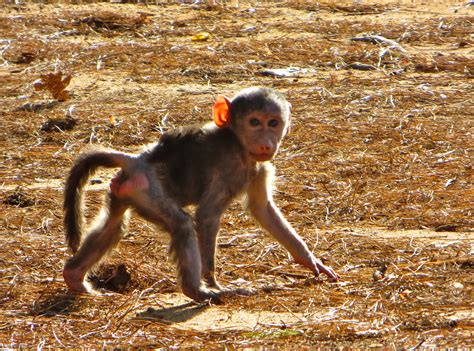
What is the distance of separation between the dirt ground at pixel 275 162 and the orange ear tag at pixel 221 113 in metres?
1.06

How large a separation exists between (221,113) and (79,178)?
115 centimetres

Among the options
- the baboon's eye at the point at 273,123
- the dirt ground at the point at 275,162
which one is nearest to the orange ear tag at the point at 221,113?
the baboon's eye at the point at 273,123

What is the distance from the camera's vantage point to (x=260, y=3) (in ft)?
58.8

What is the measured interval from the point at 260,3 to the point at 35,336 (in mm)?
11698

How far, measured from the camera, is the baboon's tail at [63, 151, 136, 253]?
805 cm

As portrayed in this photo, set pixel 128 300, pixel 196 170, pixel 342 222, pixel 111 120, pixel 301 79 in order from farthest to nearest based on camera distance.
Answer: pixel 301 79, pixel 111 120, pixel 342 222, pixel 196 170, pixel 128 300

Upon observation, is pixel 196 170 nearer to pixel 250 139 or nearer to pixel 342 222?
pixel 250 139

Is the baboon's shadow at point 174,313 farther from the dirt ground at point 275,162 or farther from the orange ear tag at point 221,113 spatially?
the orange ear tag at point 221,113

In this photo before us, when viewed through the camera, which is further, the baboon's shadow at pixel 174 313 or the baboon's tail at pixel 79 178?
the baboon's tail at pixel 79 178

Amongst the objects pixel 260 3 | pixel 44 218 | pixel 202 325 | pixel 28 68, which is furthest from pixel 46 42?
pixel 202 325

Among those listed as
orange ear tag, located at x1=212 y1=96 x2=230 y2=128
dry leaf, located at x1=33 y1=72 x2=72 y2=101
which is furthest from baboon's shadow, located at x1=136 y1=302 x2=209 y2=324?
dry leaf, located at x1=33 y1=72 x2=72 y2=101

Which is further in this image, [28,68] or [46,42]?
[46,42]

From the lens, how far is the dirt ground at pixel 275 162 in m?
7.20

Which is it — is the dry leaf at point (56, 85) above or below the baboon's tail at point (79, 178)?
below
